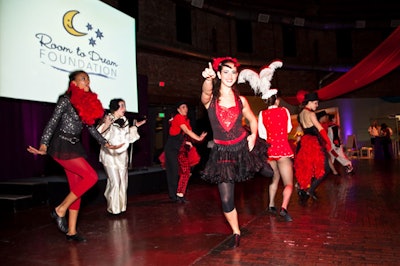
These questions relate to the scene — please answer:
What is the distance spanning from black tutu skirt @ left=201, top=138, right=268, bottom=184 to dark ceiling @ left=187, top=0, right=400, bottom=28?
1137 cm

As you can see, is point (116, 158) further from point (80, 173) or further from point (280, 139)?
point (280, 139)

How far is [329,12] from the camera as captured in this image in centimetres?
1518

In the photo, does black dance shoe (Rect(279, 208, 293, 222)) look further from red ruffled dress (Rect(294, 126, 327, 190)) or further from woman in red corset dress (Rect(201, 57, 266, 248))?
red ruffled dress (Rect(294, 126, 327, 190))

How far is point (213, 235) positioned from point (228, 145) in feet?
3.16

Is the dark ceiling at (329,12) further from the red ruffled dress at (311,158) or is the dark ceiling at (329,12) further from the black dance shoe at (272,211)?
the black dance shoe at (272,211)

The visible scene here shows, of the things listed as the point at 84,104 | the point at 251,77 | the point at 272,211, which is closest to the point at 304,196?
the point at 272,211

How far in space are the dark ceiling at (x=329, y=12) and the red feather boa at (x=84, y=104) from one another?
11142 millimetres

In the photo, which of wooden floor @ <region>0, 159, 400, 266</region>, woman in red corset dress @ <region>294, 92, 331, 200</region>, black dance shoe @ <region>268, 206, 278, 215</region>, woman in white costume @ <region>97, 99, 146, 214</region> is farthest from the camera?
woman in red corset dress @ <region>294, 92, 331, 200</region>

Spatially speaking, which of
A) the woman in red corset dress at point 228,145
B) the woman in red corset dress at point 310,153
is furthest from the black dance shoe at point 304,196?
the woman in red corset dress at point 228,145

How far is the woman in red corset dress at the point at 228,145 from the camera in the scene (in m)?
2.80

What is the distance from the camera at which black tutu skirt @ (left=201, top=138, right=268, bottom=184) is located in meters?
2.79

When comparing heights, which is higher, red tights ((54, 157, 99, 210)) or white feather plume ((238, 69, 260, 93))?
white feather plume ((238, 69, 260, 93))

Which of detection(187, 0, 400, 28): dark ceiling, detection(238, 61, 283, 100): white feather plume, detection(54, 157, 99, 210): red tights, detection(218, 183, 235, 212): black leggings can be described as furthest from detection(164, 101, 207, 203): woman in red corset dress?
detection(187, 0, 400, 28): dark ceiling

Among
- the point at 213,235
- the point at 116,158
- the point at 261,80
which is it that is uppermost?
the point at 261,80
